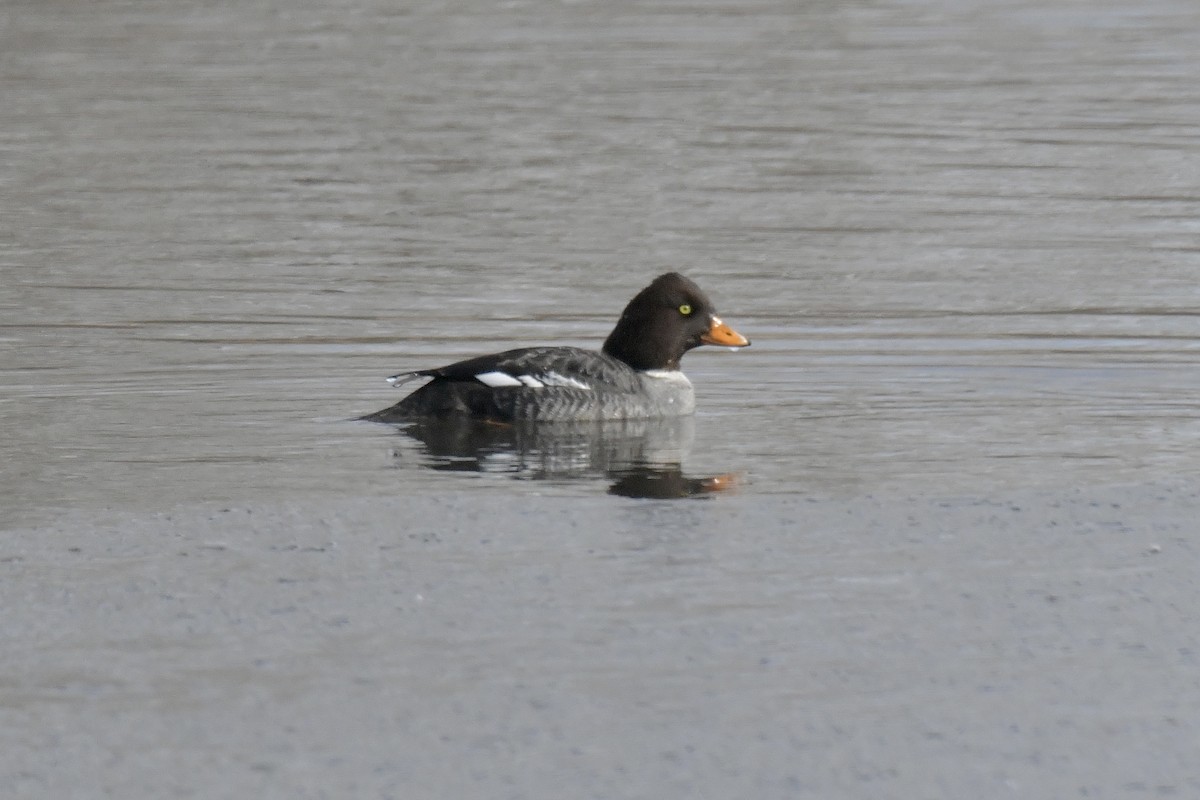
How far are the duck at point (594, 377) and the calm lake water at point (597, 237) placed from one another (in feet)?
1.09

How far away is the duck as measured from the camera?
35.7 ft

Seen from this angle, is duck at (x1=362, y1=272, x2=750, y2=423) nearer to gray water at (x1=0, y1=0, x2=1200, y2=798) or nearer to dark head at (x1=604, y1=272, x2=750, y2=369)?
dark head at (x1=604, y1=272, x2=750, y2=369)

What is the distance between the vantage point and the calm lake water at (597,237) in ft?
32.9

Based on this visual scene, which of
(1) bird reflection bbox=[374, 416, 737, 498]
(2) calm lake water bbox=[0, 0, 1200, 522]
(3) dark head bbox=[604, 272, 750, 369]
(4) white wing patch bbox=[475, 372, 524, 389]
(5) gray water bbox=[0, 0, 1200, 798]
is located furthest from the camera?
(3) dark head bbox=[604, 272, 750, 369]

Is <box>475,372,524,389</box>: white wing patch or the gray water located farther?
<box>475,372,524,389</box>: white wing patch

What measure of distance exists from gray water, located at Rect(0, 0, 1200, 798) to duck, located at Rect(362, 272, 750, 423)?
35cm

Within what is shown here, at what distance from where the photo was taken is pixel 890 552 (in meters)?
7.64

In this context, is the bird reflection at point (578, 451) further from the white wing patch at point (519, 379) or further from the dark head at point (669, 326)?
the dark head at point (669, 326)

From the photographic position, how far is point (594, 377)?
438 inches

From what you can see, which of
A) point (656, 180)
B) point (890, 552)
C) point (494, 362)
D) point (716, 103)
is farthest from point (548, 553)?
point (716, 103)

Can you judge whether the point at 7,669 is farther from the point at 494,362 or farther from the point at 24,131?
the point at 24,131

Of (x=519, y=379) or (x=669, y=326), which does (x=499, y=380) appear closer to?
(x=519, y=379)

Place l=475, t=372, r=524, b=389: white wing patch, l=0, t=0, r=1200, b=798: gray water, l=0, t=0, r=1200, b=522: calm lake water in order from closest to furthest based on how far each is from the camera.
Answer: l=0, t=0, r=1200, b=798: gray water, l=0, t=0, r=1200, b=522: calm lake water, l=475, t=372, r=524, b=389: white wing patch

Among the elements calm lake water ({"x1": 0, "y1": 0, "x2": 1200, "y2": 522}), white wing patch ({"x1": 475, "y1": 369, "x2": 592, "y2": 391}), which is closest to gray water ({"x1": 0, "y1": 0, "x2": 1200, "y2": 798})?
calm lake water ({"x1": 0, "y1": 0, "x2": 1200, "y2": 522})
